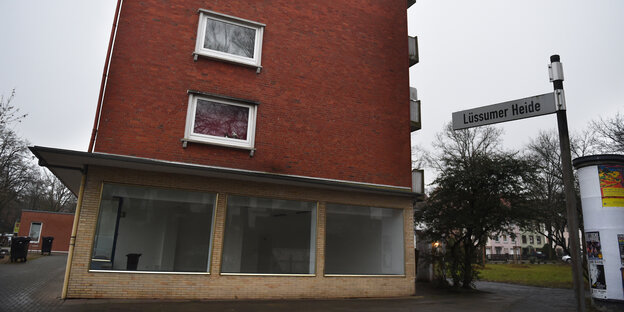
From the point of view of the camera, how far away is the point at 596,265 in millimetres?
10766

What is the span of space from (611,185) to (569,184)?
7112 mm

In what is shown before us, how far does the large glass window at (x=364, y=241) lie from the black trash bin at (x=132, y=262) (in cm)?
539

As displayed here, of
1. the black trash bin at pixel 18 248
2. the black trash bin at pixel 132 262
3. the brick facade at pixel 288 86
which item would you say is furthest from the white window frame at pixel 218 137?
the black trash bin at pixel 18 248

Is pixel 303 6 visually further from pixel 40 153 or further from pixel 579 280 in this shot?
pixel 579 280

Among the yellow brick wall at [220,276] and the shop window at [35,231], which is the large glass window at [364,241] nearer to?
the yellow brick wall at [220,276]

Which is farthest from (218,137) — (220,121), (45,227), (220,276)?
(45,227)

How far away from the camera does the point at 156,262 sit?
10367 millimetres

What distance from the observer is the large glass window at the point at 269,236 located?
37.1 ft

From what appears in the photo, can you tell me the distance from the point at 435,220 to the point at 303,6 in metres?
10.3

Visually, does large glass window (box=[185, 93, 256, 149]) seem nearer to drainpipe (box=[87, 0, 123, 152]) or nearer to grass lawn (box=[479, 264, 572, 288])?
drainpipe (box=[87, 0, 123, 152])

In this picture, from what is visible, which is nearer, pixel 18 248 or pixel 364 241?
pixel 364 241

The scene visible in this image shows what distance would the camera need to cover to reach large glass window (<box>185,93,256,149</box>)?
1142 cm

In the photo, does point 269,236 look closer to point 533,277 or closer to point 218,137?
point 218,137

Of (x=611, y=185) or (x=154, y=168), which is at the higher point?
(x=611, y=185)
